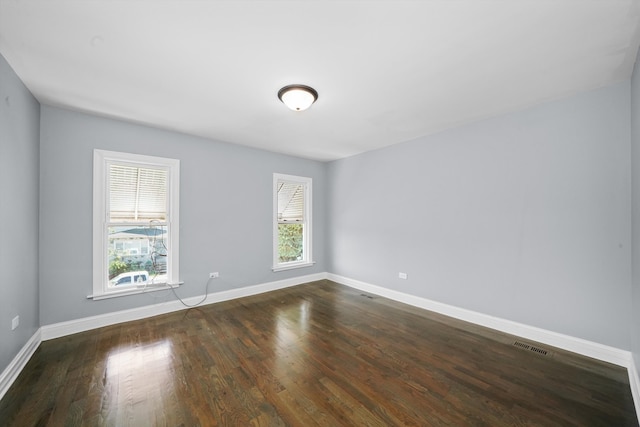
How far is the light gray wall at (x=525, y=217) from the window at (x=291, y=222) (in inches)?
66.8

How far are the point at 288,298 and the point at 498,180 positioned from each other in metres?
3.57

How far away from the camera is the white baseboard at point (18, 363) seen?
2049 mm

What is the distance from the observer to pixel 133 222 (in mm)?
3498

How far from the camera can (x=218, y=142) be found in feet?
14.1

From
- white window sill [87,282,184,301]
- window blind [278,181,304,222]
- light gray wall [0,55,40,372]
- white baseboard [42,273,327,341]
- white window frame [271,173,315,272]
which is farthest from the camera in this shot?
window blind [278,181,304,222]

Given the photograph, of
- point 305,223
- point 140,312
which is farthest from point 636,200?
point 140,312

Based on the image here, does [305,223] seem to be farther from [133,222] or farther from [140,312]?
[140,312]

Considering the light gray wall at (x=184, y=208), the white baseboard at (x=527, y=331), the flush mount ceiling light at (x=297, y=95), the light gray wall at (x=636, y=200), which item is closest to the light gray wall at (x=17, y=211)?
the light gray wall at (x=184, y=208)

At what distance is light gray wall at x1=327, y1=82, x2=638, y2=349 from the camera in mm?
2504

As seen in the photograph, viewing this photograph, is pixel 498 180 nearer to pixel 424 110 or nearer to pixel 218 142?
pixel 424 110

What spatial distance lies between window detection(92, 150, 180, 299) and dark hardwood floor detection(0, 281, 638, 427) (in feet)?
2.03

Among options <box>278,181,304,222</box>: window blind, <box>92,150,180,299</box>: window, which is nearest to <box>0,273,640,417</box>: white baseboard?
<box>92,150,180,299</box>: window

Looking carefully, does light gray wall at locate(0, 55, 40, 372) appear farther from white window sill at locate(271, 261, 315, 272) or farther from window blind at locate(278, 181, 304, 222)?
window blind at locate(278, 181, 304, 222)

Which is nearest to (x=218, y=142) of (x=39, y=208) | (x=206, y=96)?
(x=206, y=96)
